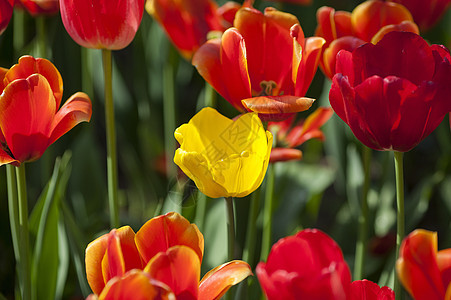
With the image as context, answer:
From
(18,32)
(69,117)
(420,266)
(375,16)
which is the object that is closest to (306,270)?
(420,266)

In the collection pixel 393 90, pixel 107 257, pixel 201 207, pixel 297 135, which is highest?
pixel 393 90

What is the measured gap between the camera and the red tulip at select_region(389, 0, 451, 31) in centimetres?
101

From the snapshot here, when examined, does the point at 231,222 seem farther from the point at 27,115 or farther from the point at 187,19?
the point at 187,19

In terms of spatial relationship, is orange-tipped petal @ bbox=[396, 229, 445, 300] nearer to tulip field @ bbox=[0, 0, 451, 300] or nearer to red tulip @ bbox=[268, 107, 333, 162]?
tulip field @ bbox=[0, 0, 451, 300]

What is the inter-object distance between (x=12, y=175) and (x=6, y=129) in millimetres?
100

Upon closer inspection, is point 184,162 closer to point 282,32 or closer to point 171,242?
point 171,242

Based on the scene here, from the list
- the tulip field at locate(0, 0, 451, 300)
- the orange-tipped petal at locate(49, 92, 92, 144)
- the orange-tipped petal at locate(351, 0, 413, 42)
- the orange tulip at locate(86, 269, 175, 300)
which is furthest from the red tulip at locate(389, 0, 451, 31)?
the orange tulip at locate(86, 269, 175, 300)

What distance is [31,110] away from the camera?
0.61 m

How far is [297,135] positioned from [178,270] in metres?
0.52

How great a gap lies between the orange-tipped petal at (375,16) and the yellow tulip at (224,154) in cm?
26

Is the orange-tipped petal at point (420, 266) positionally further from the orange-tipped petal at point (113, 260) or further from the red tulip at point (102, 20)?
the red tulip at point (102, 20)

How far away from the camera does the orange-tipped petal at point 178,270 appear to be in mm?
467

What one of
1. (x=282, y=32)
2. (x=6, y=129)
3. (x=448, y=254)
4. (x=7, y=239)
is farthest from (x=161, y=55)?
(x=448, y=254)

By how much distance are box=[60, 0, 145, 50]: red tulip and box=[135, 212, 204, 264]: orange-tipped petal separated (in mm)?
270
